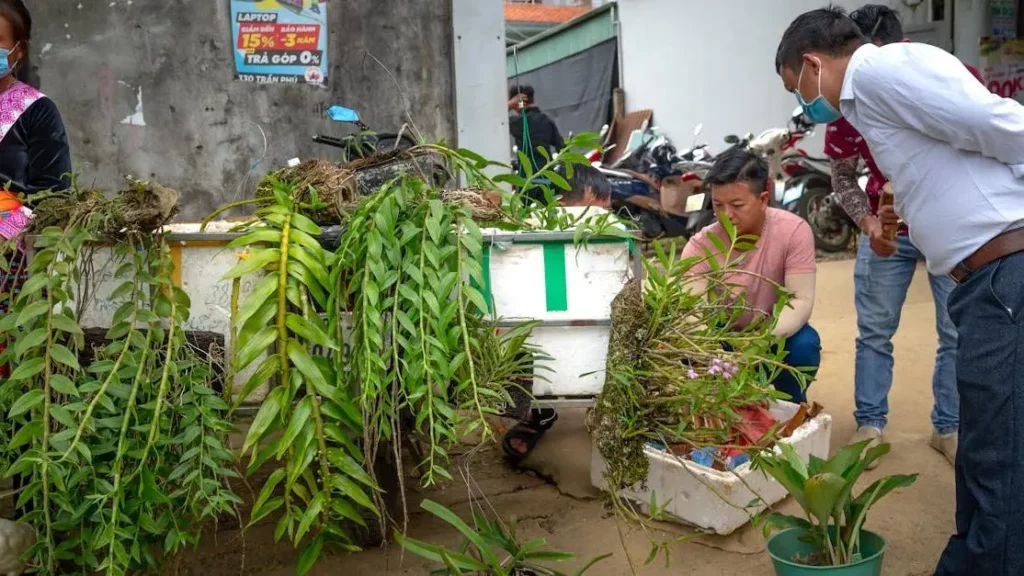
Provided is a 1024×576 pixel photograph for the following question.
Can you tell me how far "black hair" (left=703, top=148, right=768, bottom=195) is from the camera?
11.5 ft

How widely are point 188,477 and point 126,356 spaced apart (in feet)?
1.11

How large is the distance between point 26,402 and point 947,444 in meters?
3.26

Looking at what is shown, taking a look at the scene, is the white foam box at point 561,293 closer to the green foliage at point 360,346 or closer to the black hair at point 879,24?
the green foliage at point 360,346

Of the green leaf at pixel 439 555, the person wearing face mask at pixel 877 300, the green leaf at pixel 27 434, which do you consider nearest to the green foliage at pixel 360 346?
the green leaf at pixel 439 555

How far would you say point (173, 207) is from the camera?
2340 millimetres

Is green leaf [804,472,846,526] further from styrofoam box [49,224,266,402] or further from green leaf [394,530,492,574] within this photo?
styrofoam box [49,224,266,402]

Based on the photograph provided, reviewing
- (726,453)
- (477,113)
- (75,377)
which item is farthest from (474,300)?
(477,113)

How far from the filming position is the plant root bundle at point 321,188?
2.46 meters

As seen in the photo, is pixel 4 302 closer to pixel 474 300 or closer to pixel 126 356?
pixel 126 356

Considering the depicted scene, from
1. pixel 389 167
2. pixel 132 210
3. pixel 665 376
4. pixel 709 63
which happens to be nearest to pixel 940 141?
pixel 665 376

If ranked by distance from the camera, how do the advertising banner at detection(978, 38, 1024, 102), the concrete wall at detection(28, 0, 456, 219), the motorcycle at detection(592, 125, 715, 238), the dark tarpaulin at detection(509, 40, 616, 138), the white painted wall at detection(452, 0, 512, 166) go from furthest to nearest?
the dark tarpaulin at detection(509, 40, 616, 138)
the motorcycle at detection(592, 125, 715, 238)
the advertising banner at detection(978, 38, 1024, 102)
the white painted wall at detection(452, 0, 512, 166)
the concrete wall at detection(28, 0, 456, 219)

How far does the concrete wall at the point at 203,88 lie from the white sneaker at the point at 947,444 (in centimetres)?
289

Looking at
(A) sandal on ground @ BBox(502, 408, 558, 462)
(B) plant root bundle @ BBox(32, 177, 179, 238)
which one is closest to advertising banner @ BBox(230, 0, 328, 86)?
(A) sandal on ground @ BBox(502, 408, 558, 462)

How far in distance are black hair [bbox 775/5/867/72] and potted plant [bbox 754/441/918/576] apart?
1052 millimetres
